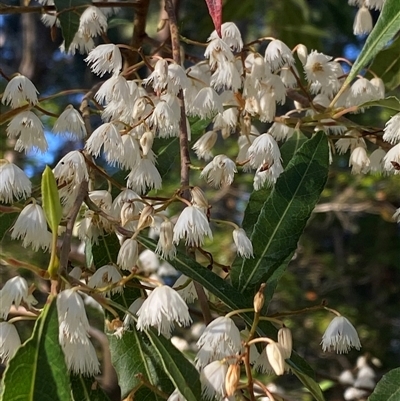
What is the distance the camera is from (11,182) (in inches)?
35.9

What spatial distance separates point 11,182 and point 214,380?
36cm

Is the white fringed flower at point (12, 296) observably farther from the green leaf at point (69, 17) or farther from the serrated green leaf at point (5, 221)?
the green leaf at point (69, 17)

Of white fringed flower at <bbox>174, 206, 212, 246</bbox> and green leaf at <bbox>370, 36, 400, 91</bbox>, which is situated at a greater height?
white fringed flower at <bbox>174, 206, 212, 246</bbox>

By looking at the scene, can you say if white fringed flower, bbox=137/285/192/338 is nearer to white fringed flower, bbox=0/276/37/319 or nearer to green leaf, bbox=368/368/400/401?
white fringed flower, bbox=0/276/37/319

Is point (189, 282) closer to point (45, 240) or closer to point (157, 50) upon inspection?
point (45, 240)

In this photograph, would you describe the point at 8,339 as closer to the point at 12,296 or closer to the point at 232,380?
the point at 12,296

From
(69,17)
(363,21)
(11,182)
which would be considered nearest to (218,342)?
(11,182)

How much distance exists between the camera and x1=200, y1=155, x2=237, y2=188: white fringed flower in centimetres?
106

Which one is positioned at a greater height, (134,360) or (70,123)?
(70,123)

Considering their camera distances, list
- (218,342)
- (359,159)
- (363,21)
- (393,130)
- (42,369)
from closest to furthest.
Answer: (42,369)
(218,342)
(393,130)
(359,159)
(363,21)

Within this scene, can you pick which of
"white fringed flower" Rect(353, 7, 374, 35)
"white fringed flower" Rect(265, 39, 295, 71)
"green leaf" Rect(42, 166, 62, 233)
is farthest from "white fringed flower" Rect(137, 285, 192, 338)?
"white fringed flower" Rect(353, 7, 374, 35)

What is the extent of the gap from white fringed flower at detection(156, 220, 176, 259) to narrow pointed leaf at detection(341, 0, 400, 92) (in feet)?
1.08

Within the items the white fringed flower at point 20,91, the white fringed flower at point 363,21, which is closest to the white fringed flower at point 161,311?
the white fringed flower at point 20,91

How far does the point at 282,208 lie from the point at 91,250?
265 mm
